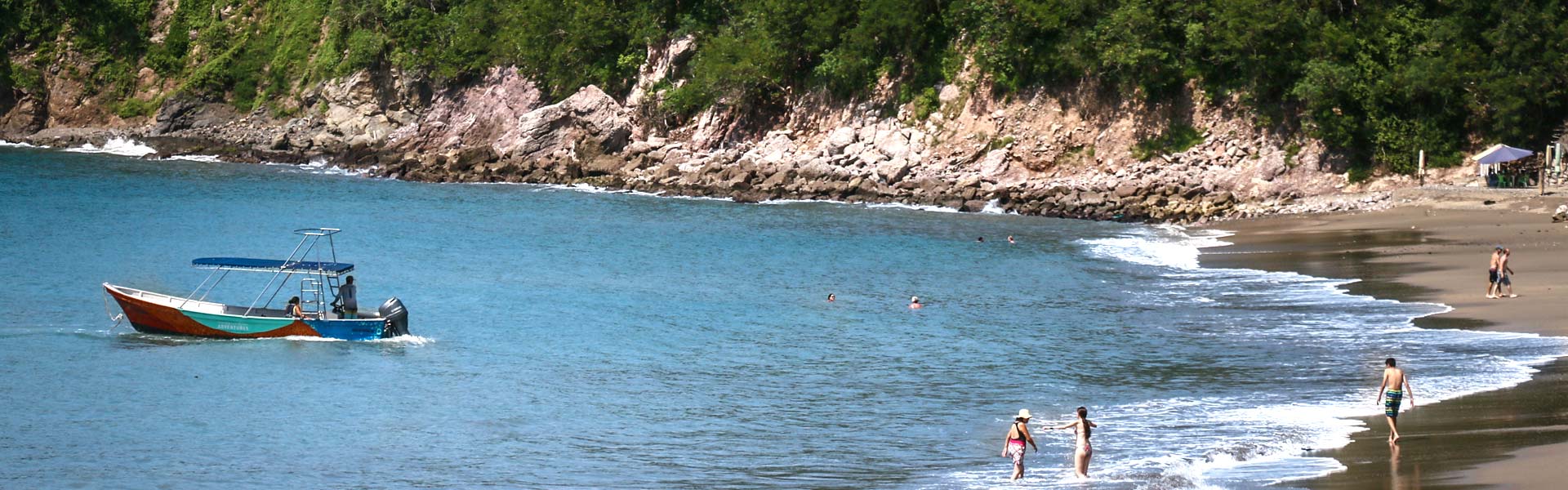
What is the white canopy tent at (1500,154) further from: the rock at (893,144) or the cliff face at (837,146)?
the rock at (893,144)

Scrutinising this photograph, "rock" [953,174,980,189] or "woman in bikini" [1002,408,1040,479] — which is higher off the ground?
"rock" [953,174,980,189]

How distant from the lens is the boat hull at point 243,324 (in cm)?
3572

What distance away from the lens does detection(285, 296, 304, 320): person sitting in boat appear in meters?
35.5

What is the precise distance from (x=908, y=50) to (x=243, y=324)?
4017 centimetres

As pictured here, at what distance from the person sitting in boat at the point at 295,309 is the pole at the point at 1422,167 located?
37.9m

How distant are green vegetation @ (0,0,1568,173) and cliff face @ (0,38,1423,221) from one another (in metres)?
1.05

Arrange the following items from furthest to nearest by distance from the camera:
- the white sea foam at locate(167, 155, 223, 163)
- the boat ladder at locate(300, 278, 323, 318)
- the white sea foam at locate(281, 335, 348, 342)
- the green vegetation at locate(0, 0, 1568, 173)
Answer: the white sea foam at locate(167, 155, 223, 163) < the green vegetation at locate(0, 0, 1568, 173) < the boat ladder at locate(300, 278, 323, 318) < the white sea foam at locate(281, 335, 348, 342)

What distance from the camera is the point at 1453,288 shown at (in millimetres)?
38000

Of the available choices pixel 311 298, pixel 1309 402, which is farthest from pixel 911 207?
pixel 1309 402

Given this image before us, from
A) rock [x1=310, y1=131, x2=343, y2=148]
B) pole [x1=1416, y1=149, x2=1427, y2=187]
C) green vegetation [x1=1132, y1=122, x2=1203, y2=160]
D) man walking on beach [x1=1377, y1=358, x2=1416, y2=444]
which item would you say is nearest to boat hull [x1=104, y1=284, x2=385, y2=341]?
man walking on beach [x1=1377, y1=358, x2=1416, y2=444]

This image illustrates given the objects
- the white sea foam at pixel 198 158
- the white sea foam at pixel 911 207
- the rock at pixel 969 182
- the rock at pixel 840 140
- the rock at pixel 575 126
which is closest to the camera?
the white sea foam at pixel 911 207

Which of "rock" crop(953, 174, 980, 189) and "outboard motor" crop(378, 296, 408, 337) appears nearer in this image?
"outboard motor" crop(378, 296, 408, 337)

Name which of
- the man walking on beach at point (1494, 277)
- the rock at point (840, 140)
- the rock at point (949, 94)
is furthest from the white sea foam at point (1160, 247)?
the rock at point (840, 140)

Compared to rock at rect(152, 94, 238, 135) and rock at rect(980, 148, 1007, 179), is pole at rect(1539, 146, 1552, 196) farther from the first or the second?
rock at rect(152, 94, 238, 135)
